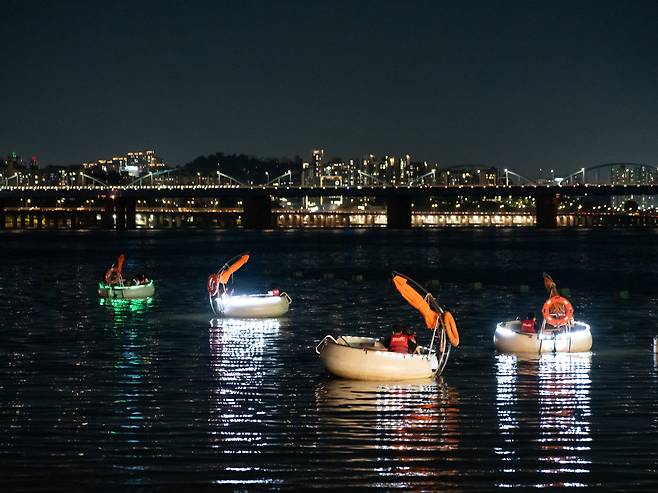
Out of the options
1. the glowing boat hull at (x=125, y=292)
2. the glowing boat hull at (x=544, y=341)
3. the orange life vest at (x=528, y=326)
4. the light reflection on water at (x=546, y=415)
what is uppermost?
the glowing boat hull at (x=125, y=292)

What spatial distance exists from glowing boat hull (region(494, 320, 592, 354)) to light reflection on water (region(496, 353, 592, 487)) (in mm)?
248

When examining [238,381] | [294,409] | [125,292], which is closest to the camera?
[294,409]

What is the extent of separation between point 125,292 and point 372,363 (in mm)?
26832

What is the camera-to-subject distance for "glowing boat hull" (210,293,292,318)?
132ft

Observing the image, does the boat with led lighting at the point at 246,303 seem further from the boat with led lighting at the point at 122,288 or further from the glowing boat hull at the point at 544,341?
the glowing boat hull at the point at 544,341

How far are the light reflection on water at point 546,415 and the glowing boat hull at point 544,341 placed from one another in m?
0.25

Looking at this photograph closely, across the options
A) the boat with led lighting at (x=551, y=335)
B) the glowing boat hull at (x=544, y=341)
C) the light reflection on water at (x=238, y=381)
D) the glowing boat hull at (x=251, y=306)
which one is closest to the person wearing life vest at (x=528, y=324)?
the boat with led lighting at (x=551, y=335)

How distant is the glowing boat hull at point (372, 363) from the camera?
2366 centimetres

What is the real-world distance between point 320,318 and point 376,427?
22683mm

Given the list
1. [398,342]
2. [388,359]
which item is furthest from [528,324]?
[388,359]

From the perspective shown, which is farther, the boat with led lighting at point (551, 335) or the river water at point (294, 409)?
the boat with led lighting at point (551, 335)

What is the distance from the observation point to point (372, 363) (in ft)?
77.6

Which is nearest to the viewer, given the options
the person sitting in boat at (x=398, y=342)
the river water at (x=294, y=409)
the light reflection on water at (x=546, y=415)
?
the river water at (x=294, y=409)

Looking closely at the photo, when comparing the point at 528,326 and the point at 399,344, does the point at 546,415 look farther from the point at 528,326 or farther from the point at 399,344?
the point at 528,326
